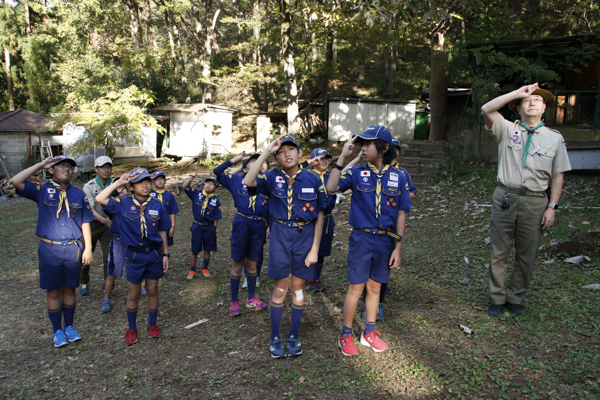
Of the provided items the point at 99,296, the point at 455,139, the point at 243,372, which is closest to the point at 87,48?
the point at 455,139

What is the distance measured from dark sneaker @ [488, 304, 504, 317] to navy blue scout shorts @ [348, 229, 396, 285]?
1549mm

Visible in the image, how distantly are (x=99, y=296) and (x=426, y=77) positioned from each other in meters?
29.2

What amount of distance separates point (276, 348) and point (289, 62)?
1612cm

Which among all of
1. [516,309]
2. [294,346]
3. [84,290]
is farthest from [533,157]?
[84,290]

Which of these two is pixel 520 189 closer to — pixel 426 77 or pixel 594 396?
pixel 594 396

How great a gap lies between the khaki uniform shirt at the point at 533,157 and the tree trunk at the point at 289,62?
1475cm

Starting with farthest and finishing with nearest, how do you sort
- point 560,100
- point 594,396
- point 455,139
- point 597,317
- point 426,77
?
point 426,77, point 455,139, point 560,100, point 597,317, point 594,396

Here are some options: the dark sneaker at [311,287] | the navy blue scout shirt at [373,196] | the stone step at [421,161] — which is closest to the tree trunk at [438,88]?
the stone step at [421,161]

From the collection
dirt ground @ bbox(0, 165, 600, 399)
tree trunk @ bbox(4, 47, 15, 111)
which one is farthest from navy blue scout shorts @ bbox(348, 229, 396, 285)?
tree trunk @ bbox(4, 47, 15, 111)

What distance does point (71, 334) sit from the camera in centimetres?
468

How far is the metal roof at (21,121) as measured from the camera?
22594 millimetres

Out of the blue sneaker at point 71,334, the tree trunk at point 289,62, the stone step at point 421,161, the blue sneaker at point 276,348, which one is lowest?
the blue sneaker at point 71,334

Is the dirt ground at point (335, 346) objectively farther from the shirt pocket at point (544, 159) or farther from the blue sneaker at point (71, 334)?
the shirt pocket at point (544, 159)

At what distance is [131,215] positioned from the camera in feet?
14.6
